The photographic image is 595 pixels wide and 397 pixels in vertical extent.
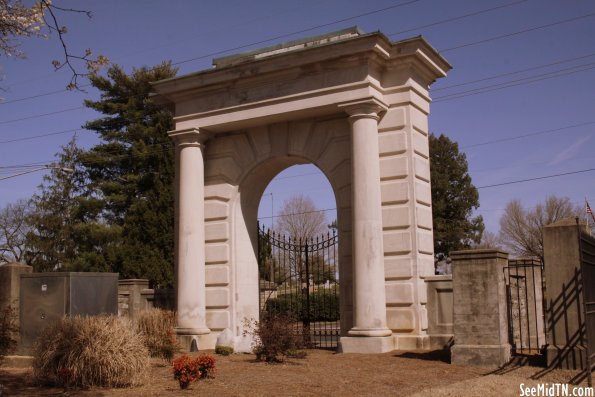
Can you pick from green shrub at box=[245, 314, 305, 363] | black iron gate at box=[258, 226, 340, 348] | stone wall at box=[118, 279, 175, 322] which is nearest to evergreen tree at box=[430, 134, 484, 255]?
black iron gate at box=[258, 226, 340, 348]

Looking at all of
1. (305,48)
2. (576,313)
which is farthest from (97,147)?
(576,313)

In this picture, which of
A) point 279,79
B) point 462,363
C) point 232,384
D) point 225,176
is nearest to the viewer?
point 232,384

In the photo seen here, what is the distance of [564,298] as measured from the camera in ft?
38.8

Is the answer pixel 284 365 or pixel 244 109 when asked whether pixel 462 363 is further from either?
pixel 244 109

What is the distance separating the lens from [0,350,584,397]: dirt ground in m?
9.61

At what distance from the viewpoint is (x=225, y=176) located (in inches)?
744

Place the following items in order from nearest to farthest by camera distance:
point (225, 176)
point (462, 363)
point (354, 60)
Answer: point (462, 363) < point (354, 60) < point (225, 176)

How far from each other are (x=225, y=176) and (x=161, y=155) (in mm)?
20727

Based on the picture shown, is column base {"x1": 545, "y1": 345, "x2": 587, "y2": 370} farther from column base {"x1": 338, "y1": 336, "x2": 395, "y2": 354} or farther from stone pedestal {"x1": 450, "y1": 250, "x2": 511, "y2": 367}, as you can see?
column base {"x1": 338, "y1": 336, "x2": 395, "y2": 354}

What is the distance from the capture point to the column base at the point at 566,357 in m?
11.6

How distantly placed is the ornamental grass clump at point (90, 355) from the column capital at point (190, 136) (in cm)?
870

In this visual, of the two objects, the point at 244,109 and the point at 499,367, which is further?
the point at 244,109

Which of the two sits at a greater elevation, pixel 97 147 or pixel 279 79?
pixel 97 147

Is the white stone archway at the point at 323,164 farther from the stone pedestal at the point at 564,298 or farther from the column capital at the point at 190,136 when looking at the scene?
the stone pedestal at the point at 564,298
